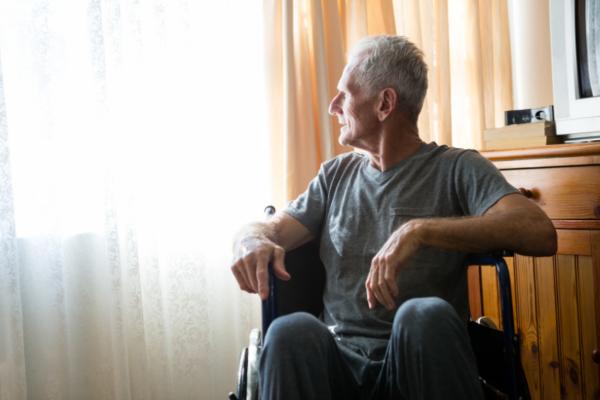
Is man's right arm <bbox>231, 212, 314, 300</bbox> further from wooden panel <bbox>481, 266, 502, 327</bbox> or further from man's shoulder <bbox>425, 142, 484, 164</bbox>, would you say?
wooden panel <bbox>481, 266, 502, 327</bbox>

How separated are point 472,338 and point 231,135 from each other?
44.4 inches

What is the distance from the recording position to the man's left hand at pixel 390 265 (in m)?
1.21

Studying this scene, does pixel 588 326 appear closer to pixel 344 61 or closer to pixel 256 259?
pixel 256 259

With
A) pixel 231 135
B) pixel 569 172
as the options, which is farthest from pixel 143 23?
pixel 569 172

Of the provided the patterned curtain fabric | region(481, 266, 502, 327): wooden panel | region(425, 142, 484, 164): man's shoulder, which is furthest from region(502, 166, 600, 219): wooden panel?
the patterned curtain fabric

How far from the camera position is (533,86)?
107 inches

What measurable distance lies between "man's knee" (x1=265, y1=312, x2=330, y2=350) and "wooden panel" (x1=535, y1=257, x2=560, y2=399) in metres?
0.89

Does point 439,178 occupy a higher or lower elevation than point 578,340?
higher

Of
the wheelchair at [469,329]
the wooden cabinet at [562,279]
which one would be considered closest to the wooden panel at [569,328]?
the wooden cabinet at [562,279]

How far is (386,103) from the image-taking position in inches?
61.0

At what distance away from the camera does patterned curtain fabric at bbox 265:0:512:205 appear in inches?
85.5

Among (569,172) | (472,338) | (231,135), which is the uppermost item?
(231,135)

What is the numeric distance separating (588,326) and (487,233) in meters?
0.65

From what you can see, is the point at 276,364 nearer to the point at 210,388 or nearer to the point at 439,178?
the point at 439,178
